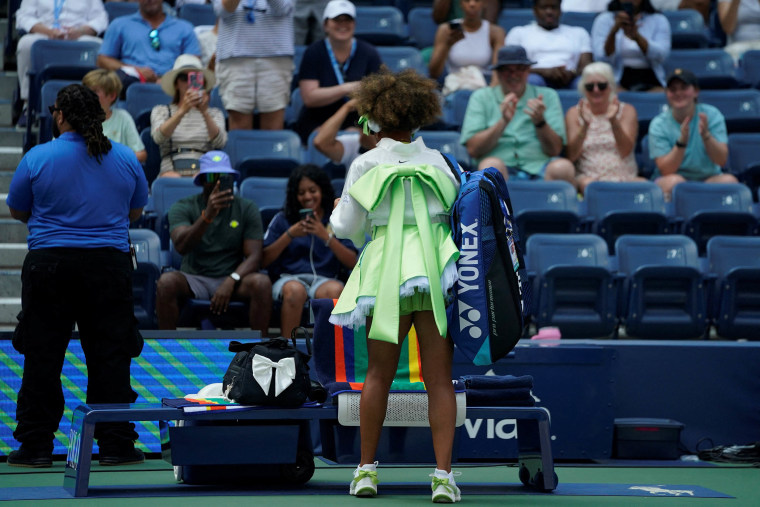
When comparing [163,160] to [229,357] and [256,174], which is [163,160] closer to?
[256,174]

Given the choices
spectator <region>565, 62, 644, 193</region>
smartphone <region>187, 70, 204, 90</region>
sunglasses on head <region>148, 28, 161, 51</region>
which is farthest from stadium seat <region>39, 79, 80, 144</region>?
spectator <region>565, 62, 644, 193</region>

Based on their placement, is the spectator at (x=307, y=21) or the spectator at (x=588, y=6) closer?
the spectator at (x=307, y=21)

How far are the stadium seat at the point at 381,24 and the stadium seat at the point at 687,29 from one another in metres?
2.79

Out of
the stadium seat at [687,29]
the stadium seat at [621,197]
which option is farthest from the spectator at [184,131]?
the stadium seat at [687,29]

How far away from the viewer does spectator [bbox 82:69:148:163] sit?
7.73 m

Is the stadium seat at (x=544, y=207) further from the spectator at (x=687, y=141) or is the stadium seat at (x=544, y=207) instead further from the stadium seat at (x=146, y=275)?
the stadium seat at (x=146, y=275)

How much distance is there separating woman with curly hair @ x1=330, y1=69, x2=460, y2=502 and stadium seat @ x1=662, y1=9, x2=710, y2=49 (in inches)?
311

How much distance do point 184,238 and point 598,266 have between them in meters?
2.71

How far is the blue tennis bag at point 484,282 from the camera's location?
448 centimetres

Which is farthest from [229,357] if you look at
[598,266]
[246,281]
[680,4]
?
[680,4]

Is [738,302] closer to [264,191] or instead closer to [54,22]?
[264,191]

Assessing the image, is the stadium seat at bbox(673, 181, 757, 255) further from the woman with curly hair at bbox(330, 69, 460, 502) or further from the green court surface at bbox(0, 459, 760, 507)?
Result: the woman with curly hair at bbox(330, 69, 460, 502)

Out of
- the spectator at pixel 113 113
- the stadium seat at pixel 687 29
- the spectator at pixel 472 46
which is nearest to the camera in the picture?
the spectator at pixel 113 113

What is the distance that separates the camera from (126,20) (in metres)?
9.73
